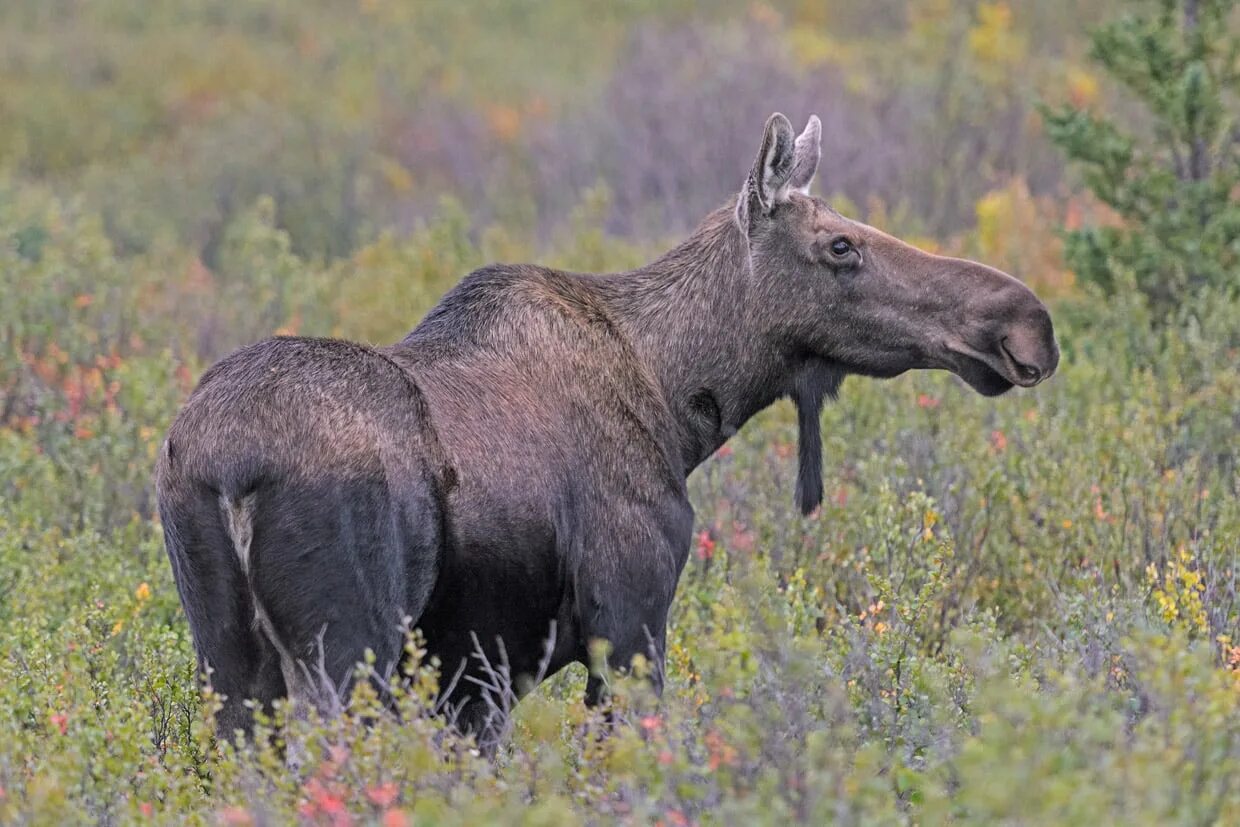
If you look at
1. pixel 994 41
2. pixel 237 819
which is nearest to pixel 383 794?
pixel 237 819

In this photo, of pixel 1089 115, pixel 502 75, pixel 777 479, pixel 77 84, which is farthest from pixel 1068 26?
pixel 777 479

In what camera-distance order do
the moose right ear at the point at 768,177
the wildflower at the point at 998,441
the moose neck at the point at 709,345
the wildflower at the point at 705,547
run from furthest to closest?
the wildflower at the point at 998,441 < the wildflower at the point at 705,547 < the moose neck at the point at 709,345 < the moose right ear at the point at 768,177

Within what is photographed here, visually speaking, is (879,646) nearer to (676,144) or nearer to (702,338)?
(702,338)

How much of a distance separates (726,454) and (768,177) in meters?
3.38

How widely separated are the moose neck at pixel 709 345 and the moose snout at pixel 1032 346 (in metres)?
0.70

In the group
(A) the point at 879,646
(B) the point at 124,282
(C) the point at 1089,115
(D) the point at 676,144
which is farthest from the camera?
(D) the point at 676,144

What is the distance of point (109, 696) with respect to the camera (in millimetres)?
5297

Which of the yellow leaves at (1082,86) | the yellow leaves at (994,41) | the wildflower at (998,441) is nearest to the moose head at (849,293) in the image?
the wildflower at (998,441)

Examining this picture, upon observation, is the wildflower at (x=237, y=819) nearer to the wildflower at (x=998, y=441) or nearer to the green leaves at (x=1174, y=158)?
the wildflower at (x=998, y=441)

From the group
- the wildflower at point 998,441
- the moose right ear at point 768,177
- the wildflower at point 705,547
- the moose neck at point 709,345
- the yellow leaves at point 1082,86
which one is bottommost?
the wildflower at point 705,547

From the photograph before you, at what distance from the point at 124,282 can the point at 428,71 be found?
13625mm

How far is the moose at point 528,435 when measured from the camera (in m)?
4.34

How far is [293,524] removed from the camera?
4.28m

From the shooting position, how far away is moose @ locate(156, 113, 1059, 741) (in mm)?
4336
